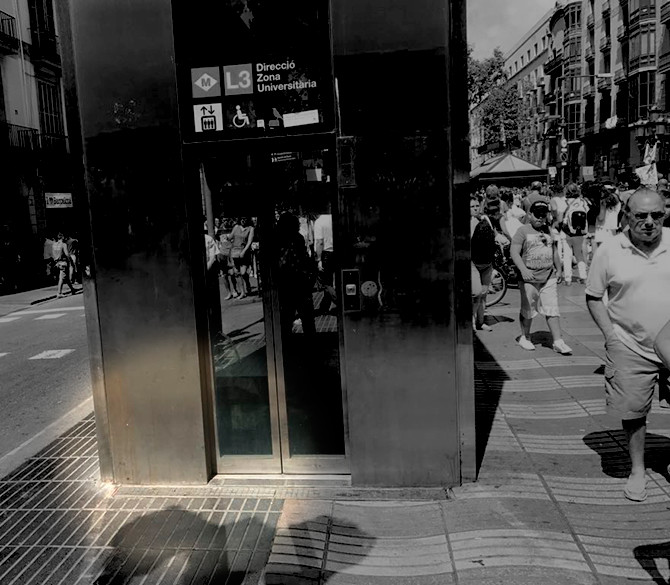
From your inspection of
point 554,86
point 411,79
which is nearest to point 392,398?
point 411,79

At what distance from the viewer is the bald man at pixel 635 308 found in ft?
13.3

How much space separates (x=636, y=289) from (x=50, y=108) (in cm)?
3111

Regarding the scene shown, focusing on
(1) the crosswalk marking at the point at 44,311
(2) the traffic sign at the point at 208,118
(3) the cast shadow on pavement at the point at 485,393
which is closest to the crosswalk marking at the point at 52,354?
(1) the crosswalk marking at the point at 44,311

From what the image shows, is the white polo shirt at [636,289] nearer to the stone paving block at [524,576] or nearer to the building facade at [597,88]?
the stone paving block at [524,576]

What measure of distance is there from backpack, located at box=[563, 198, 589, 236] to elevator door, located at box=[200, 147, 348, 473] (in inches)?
369

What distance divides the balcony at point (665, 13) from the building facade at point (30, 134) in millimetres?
37081

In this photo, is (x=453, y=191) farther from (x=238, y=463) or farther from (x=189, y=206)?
(x=238, y=463)

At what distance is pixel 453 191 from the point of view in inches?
166

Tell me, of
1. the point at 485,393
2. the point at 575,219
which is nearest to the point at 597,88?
the point at 575,219

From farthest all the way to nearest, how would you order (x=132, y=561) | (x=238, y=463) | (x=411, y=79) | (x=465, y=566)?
(x=238, y=463) < (x=411, y=79) < (x=132, y=561) < (x=465, y=566)

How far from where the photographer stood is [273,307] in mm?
4695

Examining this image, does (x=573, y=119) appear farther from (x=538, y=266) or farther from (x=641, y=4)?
(x=538, y=266)

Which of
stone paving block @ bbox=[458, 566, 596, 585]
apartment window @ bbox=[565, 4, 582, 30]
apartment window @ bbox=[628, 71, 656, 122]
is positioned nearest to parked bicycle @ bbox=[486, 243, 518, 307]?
stone paving block @ bbox=[458, 566, 596, 585]

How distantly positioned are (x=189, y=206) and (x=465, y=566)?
110 inches
